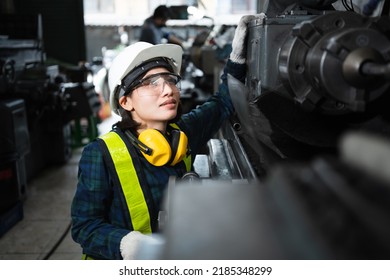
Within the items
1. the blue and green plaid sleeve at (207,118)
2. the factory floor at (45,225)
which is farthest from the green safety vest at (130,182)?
the factory floor at (45,225)

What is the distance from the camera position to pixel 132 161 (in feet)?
3.12

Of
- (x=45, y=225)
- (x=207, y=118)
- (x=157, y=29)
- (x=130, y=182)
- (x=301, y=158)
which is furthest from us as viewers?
(x=157, y=29)

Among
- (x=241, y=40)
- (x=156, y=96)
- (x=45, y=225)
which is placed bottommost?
(x=45, y=225)

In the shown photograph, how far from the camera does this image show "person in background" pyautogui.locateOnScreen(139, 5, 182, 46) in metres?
3.45

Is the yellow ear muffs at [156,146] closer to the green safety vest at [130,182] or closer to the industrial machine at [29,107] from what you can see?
the green safety vest at [130,182]

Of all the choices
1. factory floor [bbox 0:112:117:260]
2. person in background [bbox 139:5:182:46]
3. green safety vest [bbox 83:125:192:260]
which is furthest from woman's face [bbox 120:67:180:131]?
person in background [bbox 139:5:182:46]

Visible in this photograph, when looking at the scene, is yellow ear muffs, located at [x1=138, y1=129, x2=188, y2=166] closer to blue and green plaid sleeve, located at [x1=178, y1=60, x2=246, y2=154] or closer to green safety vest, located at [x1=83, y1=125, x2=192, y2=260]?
green safety vest, located at [x1=83, y1=125, x2=192, y2=260]

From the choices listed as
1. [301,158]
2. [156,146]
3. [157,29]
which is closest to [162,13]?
[157,29]

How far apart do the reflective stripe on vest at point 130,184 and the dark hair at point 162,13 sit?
9.36 feet

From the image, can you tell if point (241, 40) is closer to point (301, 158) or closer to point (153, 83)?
point (153, 83)

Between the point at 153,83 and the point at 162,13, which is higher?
the point at 162,13

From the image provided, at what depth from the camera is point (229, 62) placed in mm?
1165

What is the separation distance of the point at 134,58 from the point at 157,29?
270 cm

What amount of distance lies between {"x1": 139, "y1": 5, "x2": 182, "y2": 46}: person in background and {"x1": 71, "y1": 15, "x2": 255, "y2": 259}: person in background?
2.48 meters
